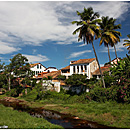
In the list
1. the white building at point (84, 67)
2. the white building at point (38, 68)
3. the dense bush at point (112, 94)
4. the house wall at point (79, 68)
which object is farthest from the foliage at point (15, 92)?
the dense bush at point (112, 94)

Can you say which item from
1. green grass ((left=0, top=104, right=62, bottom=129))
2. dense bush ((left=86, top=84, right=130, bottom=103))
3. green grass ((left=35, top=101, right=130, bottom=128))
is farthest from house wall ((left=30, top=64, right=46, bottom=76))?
green grass ((left=0, top=104, right=62, bottom=129))

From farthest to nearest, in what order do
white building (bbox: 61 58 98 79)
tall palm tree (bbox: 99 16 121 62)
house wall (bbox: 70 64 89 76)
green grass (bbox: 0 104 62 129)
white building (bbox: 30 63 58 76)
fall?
white building (bbox: 30 63 58 76) → house wall (bbox: 70 64 89 76) → white building (bbox: 61 58 98 79) → tall palm tree (bbox: 99 16 121 62) → green grass (bbox: 0 104 62 129)

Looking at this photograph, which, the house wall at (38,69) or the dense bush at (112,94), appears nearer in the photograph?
the dense bush at (112,94)

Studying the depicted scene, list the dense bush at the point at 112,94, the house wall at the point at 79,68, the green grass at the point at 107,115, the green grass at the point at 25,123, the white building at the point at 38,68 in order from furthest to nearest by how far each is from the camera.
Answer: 1. the white building at the point at 38,68
2. the house wall at the point at 79,68
3. the dense bush at the point at 112,94
4. the green grass at the point at 107,115
5. the green grass at the point at 25,123

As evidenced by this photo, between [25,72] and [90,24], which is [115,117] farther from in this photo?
[25,72]

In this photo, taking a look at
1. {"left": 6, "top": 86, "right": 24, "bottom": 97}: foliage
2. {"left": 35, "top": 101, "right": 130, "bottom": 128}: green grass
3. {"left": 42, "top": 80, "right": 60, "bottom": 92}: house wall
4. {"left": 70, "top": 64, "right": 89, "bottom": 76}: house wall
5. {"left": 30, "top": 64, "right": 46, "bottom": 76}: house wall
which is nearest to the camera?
{"left": 35, "top": 101, "right": 130, "bottom": 128}: green grass

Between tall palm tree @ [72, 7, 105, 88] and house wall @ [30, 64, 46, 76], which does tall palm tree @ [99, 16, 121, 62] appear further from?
house wall @ [30, 64, 46, 76]

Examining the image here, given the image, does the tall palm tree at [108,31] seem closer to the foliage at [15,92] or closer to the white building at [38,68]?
the foliage at [15,92]

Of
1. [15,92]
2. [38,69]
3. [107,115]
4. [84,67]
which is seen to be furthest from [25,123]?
[38,69]

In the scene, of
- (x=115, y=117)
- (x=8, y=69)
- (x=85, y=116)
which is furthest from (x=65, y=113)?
(x=8, y=69)

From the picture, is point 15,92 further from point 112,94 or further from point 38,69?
point 112,94

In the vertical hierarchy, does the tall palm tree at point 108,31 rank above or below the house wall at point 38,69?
above

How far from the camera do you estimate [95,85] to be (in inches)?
1346

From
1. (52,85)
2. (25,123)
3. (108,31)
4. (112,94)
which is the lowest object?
(25,123)
